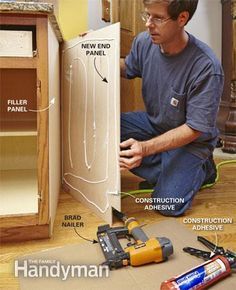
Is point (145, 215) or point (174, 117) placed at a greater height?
point (174, 117)

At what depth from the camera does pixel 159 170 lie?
1.02 m

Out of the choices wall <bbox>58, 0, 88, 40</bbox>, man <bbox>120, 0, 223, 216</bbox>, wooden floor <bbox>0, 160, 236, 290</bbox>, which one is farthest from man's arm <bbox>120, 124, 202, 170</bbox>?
wall <bbox>58, 0, 88, 40</bbox>

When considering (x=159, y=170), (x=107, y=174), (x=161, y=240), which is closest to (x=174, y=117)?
(x=159, y=170)

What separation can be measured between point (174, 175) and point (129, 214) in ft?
0.55

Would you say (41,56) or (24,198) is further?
(24,198)

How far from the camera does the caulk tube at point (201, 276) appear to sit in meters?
0.55

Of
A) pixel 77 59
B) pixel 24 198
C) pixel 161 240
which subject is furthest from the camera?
pixel 77 59

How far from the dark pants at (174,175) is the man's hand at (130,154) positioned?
0.53 ft

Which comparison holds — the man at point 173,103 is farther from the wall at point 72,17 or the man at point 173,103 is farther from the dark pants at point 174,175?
the wall at point 72,17

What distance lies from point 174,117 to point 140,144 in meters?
0.17

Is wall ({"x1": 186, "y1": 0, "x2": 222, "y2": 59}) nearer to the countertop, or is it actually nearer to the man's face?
the man's face

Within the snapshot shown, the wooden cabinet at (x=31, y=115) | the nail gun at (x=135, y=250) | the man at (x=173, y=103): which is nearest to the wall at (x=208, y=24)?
the man at (x=173, y=103)

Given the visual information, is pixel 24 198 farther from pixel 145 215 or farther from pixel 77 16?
pixel 77 16

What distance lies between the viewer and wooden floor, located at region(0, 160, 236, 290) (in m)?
0.70
